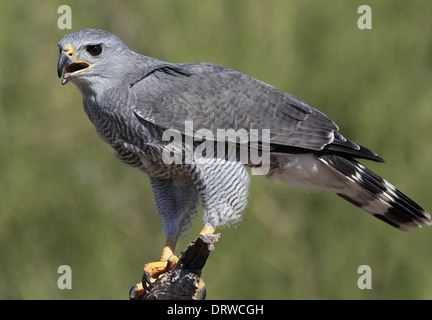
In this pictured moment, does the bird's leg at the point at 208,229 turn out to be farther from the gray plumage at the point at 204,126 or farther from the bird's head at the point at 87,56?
the bird's head at the point at 87,56

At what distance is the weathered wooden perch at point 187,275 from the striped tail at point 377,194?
1023 mm

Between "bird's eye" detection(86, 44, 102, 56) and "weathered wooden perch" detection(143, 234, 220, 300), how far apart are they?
3.80ft

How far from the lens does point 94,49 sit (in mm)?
3533

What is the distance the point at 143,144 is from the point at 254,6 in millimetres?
2326

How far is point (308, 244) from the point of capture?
5.63 m

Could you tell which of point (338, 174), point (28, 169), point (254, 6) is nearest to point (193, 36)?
point (254, 6)

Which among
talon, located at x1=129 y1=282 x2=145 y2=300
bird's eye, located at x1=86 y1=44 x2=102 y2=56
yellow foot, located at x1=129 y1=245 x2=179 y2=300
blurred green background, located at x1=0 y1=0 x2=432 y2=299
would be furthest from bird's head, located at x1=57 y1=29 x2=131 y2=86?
blurred green background, located at x1=0 y1=0 x2=432 y2=299

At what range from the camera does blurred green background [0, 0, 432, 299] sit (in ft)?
17.7

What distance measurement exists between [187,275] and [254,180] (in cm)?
206

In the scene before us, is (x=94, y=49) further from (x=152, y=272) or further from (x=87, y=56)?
(x=152, y=272)

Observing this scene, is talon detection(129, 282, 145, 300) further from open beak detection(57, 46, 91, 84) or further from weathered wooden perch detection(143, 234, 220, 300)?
open beak detection(57, 46, 91, 84)

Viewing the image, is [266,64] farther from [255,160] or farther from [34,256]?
[34,256]

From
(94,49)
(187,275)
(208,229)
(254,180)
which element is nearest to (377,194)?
(208,229)

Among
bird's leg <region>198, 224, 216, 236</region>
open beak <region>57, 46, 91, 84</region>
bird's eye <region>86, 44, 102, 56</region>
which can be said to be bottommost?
bird's leg <region>198, 224, 216, 236</region>
